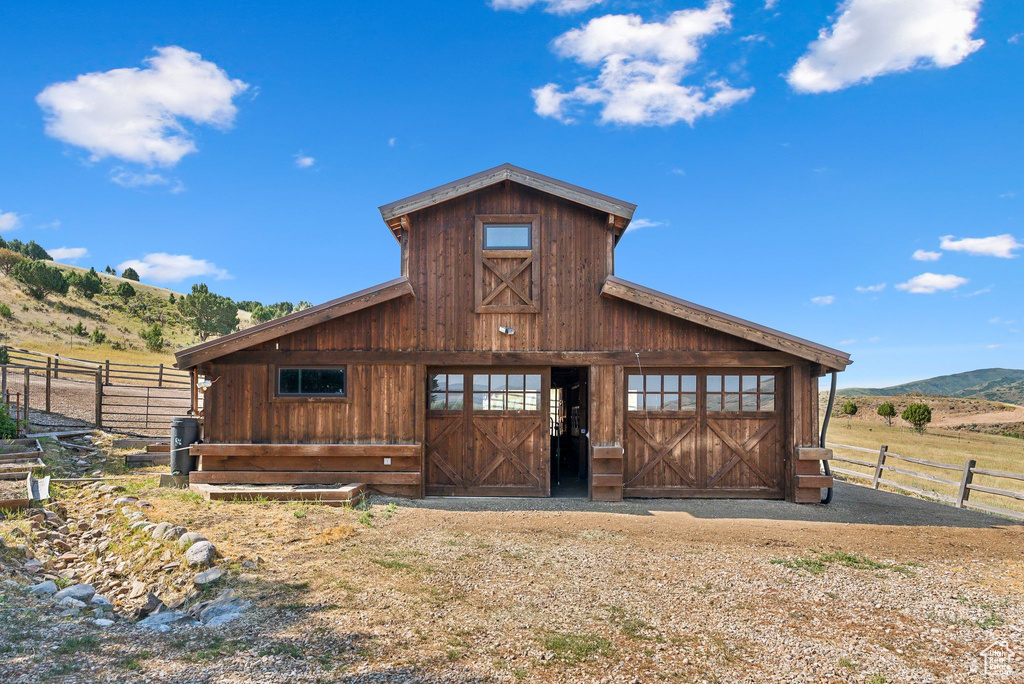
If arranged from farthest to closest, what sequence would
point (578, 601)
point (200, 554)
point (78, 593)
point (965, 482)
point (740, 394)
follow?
point (965, 482) → point (740, 394) → point (200, 554) → point (78, 593) → point (578, 601)

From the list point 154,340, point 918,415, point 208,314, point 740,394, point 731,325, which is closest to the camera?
point 731,325

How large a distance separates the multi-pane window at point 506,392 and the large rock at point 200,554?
5803mm

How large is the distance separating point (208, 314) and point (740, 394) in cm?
5930

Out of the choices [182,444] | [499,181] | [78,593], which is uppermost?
[499,181]

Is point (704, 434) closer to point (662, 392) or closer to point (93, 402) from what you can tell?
point (662, 392)

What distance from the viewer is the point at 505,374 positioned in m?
12.2

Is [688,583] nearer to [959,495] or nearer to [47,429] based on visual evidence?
[959,495]

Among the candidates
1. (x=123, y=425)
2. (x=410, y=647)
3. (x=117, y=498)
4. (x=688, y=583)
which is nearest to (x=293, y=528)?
(x=117, y=498)

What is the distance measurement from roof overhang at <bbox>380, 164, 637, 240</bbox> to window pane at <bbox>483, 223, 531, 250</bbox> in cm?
83

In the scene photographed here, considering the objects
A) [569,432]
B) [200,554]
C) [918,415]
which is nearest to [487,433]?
[200,554]

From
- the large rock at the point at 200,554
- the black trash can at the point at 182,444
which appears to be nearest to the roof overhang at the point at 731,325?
the large rock at the point at 200,554

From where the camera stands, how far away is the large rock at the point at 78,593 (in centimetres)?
645

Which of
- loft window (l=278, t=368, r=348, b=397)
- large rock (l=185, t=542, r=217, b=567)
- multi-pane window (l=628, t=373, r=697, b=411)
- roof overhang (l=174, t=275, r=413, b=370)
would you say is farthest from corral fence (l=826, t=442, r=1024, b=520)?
large rock (l=185, t=542, r=217, b=567)

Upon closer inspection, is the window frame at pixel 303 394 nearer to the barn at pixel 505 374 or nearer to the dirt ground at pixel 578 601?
the barn at pixel 505 374
